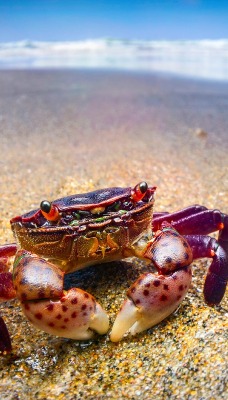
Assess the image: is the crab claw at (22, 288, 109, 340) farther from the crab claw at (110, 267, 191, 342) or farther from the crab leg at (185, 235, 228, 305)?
the crab leg at (185, 235, 228, 305)

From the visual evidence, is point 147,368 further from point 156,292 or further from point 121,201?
point 121,201

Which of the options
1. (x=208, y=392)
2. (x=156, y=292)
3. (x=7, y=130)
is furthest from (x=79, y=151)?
(x=208, y=392)

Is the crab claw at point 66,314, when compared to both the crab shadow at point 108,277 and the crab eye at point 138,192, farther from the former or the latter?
the crab eye at point 138,192

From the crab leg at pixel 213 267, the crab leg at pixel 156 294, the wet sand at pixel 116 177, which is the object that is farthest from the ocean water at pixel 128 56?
the crab leg at pixel 156 294

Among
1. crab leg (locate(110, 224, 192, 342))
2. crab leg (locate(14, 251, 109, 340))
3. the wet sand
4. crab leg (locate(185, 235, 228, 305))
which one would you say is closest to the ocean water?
the wet sand

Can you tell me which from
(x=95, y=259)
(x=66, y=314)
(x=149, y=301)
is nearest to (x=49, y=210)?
(x=95, y=259)

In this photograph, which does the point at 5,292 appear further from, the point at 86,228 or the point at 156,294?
the point at 156,294
